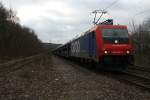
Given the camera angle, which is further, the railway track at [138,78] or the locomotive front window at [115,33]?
the locomotive front window at [115,33]

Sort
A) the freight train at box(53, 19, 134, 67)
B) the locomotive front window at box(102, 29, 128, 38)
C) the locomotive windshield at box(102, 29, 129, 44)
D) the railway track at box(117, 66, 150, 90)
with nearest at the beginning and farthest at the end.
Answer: the railway track at box(117, 66, 150, 90), the freight train at box(53, 19, 134, 67), the locomotive windshield at box(102, 29, 129, 44), the locomotive front window at box(102, 29, 128, 38)

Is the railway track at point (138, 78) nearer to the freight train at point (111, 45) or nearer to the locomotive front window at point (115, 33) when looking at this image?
the freight train at point (111, 45)

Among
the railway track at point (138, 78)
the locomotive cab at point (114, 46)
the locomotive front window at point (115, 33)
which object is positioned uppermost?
the locomotive front window at point (115, 33)

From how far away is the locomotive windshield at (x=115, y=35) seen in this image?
19734 millimetres

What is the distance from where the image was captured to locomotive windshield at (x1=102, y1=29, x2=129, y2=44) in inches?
777

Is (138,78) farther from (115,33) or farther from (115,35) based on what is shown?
(115,33)

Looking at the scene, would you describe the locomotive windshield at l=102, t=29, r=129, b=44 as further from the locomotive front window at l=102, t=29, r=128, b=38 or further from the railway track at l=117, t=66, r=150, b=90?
the railway track at l=117, t=66, r=150, b=90

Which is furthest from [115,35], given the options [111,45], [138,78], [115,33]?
[138,78]

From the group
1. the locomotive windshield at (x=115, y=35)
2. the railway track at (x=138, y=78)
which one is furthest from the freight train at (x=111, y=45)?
the railway track at (x=138, y=78)

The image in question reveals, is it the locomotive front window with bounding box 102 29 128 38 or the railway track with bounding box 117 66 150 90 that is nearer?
the railway track with bounding box 117 66 150 90

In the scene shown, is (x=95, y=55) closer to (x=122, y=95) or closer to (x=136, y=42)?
(x=122, y=95)

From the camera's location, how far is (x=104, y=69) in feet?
65.8

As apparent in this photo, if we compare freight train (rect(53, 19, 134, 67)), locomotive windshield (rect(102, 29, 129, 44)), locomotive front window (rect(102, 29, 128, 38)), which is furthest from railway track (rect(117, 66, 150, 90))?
locomotive front window (rect(102, 29, 128, 38))

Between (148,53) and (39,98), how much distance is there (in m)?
31.2
